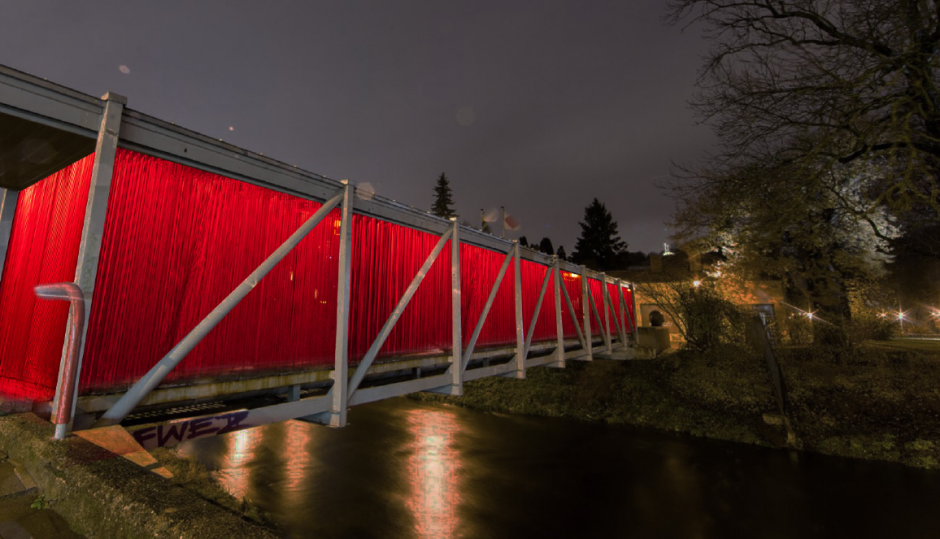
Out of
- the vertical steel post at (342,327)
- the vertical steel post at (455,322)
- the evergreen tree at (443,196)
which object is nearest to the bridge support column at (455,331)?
the vertical steel post at (455,322)

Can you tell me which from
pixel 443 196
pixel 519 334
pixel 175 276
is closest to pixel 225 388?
pixel 175 276

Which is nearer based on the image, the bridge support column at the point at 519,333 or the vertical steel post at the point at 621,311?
the bridge support column at the point at 519,333

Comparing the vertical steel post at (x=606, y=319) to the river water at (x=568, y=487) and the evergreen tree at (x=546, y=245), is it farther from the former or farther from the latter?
the evergreen tree at (x=546, y=245)

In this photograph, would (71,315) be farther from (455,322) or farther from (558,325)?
(558,325)

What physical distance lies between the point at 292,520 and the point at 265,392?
765 centimetres

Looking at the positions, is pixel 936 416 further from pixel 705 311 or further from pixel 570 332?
pixel 570 332

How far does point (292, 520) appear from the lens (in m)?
10.5

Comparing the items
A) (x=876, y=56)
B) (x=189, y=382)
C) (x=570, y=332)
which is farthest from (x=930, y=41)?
(x=189, y=382)

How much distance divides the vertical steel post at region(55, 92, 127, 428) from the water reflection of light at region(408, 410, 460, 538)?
967 centimetres

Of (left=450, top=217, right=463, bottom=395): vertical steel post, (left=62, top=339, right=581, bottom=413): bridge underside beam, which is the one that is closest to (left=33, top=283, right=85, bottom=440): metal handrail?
(left=62, top=339, right=581, bottom=413): bridge underside beam

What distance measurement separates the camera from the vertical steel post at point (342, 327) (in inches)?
208

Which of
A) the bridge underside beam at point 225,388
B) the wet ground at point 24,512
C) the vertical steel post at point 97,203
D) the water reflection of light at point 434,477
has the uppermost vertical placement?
the vertical steel post at point 97,203

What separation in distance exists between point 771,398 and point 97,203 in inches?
815

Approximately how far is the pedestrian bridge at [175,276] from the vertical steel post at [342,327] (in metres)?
0.02
